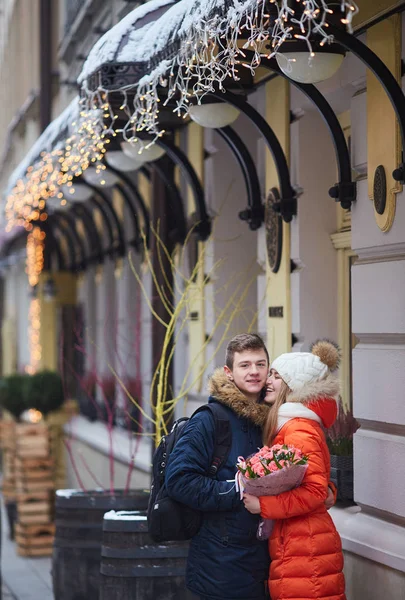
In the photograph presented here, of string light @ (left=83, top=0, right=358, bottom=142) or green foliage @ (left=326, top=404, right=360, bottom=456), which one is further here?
green foliage @ (left=326, top=404, right=360, bottom=456)

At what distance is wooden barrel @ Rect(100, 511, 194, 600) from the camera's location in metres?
6.71

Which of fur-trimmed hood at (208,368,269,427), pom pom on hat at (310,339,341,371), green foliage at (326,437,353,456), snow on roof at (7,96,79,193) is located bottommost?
green foliage at (326,437,353,456)

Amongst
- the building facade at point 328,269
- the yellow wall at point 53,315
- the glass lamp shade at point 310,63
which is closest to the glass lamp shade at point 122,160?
the building facade at point 328,269

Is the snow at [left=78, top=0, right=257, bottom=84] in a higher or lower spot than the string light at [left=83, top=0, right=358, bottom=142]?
higher

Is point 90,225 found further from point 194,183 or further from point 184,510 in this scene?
point 184,510

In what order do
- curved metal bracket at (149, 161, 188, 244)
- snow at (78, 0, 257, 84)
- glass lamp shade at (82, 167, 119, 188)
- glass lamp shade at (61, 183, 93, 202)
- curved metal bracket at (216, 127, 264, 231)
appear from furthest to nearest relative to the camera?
glass lamp shade at (61, 183, 93, 202)
glass lamp shade at (82, 167, 119, 188)
curved metal bracket at (149, 161, 188, 244)
curved metal bracket at (216, 127, 264, 231)
snow at (78, 0, 257, 84)

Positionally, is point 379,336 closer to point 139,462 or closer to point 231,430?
point 231,430

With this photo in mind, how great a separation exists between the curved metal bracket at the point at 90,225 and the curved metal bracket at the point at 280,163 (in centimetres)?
690

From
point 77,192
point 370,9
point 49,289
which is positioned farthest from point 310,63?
point 49,289

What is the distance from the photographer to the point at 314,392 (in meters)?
5.39

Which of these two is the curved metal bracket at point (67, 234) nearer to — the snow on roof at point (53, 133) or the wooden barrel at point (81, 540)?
the snow on roof at point (53, 133)

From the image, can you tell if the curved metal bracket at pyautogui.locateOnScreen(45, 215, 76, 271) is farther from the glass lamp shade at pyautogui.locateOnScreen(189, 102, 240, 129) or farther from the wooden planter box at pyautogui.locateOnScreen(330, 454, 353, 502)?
the wooden planter box at pyautogui.locateOnScreen(330, 454, 353, 502)

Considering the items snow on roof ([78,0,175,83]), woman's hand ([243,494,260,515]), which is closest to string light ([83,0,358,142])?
snow on roof ([78,0,175,83])

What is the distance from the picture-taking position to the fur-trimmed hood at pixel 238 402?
17.9 ft
